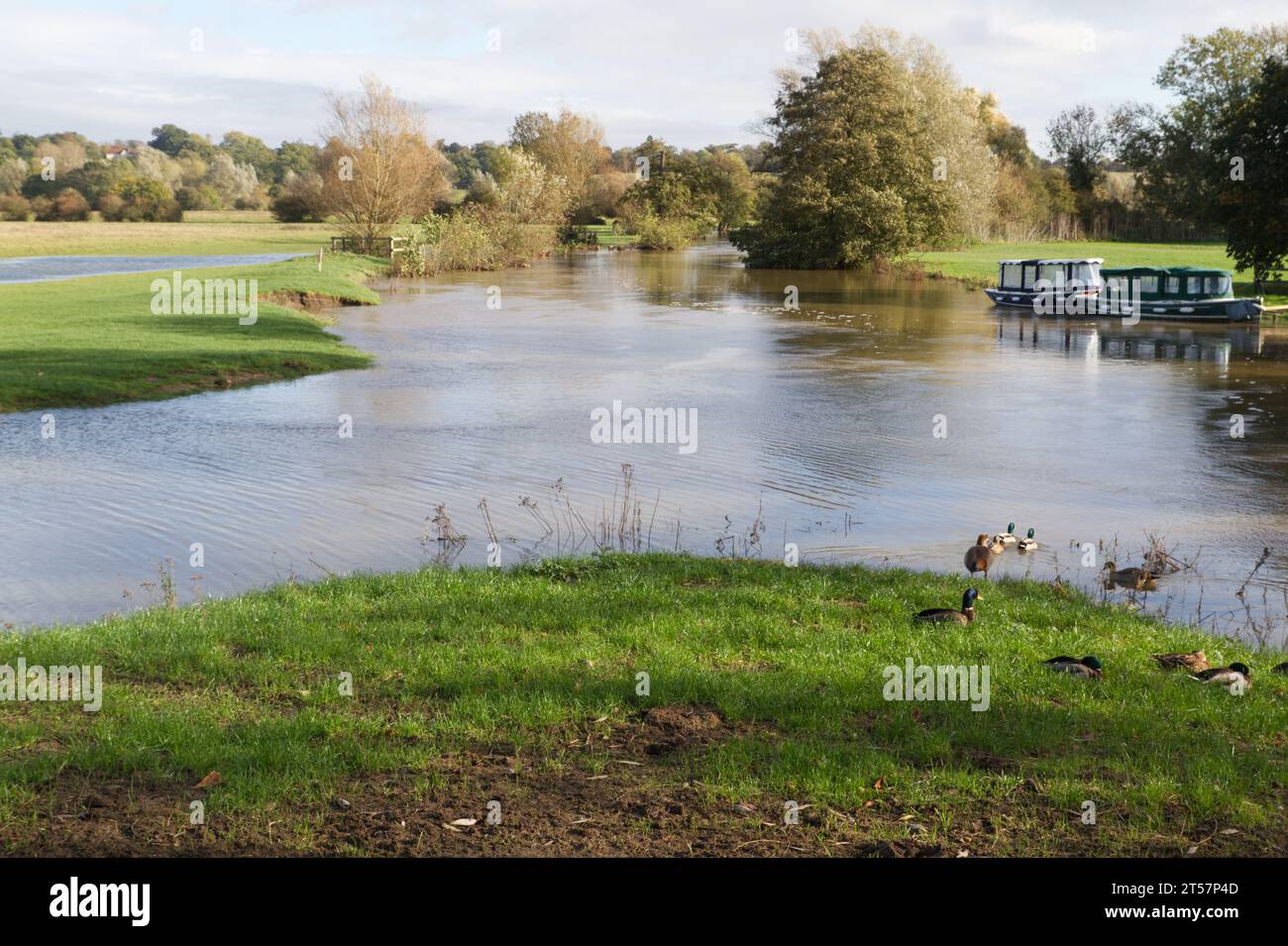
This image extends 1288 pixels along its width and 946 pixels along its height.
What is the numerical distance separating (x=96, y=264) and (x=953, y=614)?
5799cm

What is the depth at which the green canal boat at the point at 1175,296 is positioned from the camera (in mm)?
33938

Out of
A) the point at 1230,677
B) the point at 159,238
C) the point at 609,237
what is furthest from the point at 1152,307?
the point at 609,237

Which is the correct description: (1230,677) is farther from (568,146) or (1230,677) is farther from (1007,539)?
(568,146)

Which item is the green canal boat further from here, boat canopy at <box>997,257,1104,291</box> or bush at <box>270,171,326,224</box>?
bush at <box>270,171,326,224</box>

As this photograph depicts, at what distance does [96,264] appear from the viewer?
187 feet

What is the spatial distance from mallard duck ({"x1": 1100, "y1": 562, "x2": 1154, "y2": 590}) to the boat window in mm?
29634

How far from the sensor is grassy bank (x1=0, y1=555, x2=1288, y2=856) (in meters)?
4.94

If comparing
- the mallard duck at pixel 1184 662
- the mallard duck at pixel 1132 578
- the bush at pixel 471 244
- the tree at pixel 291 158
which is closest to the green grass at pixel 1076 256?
the bush at pixel 471 244

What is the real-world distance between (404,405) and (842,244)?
4097 cm

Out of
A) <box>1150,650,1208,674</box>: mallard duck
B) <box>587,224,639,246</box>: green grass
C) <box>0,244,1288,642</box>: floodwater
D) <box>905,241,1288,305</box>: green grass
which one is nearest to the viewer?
<box>1150,650,1208,674</box>: mallard duck

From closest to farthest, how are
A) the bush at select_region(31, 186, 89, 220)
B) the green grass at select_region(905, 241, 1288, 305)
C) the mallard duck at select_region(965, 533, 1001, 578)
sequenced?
the mallard duck at select_region(965, 533, 1001, 578)
the green grass at select_region(905, 241, 1288, 305)
the bush at select_region(31, 186, 89, 220)

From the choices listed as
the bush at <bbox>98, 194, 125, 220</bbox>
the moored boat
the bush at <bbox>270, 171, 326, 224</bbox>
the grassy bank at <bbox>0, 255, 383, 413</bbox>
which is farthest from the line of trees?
the moored boat

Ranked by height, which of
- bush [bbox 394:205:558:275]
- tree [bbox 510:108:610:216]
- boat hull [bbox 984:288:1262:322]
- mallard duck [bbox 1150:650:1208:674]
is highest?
tree [bbox 510:108:610:216]

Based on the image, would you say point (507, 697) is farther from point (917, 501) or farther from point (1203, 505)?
point (1203, 505)
